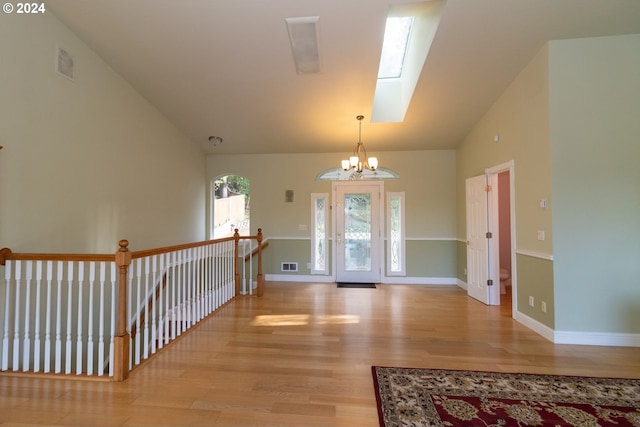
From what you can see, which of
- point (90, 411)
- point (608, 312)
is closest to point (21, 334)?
point (90, 411)

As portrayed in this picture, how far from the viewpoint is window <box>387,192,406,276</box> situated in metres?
5.76

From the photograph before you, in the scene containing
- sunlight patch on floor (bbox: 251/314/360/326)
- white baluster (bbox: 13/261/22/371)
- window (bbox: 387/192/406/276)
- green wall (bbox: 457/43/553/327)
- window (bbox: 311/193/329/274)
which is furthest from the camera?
window (bbox: 311/193/329/274)

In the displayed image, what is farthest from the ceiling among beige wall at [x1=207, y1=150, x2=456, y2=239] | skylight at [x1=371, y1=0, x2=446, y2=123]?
beige wall at [x1=207, y1=150, x2=456, y2=239]

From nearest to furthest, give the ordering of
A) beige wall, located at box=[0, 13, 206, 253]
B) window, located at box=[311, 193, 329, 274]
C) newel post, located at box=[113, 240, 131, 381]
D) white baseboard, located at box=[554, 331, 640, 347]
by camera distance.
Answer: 1. newel post, located at box=[113, 240, 131, 381]
2. beige wall, located at box=[0, 13, 206, 253]
3. white baseboard, located at box=[554, 331, 640, 347]
4. window, located at box=[311, 193, 329, 274]

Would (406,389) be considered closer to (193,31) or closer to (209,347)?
(209,347)

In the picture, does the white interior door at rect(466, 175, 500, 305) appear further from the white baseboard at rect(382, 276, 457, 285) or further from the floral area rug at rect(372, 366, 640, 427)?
the floral area rug at rect(372, 366, 640, 427)

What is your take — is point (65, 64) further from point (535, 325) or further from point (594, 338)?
point (594, 338)

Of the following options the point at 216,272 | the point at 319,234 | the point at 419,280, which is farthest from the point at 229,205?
the point at 419,280

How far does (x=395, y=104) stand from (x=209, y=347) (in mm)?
4286

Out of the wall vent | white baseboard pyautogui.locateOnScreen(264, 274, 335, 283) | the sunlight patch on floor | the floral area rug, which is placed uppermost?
the wall vent

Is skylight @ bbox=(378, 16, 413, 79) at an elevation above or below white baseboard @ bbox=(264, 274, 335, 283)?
above

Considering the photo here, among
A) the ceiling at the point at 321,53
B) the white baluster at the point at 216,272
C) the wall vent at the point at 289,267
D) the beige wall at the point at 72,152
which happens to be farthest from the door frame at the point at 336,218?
the beige wall at the point at 72,152

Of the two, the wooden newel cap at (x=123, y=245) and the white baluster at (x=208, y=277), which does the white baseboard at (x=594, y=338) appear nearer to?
the white baluster at (x=208, y=277)

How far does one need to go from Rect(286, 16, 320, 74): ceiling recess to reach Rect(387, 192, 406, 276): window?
3163 mm
